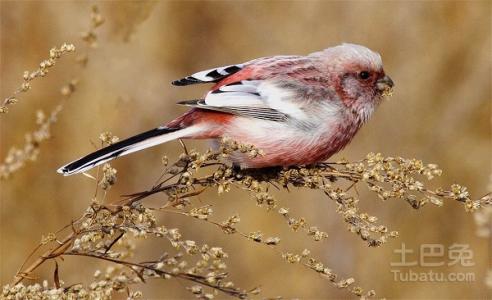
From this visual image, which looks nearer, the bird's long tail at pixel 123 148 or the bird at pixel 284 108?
the bird's long tail at pixel 123 148

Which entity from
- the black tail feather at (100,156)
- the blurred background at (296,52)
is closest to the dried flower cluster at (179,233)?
the black tail feather at (100,156)

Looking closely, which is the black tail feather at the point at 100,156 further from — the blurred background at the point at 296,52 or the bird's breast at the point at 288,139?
the blurred background at the point at 296,52

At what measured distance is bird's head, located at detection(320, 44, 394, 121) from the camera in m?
4.14

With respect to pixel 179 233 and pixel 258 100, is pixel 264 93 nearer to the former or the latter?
pixel 258 100

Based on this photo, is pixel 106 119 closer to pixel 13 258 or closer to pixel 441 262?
pixel 13 258

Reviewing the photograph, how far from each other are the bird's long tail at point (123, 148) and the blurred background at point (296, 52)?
72.8 inches

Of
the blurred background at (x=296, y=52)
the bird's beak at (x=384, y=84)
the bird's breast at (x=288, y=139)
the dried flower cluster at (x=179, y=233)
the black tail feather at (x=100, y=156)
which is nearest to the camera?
the dried flower cluster at (x=179, y=233)

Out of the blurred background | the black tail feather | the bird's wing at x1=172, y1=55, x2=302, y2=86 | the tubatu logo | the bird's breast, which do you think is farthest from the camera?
the tubatu logo

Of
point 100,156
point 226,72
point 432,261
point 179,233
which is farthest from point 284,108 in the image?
point 432,261

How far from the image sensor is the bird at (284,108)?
3.84 metres

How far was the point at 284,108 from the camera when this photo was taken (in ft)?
12.8

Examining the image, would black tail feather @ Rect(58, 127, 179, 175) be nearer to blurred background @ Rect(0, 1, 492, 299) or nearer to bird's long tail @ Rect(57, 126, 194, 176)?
bird's long tail @ Rect(57, 126, 194, 176)

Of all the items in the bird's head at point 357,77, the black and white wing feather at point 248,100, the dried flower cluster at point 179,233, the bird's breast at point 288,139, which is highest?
the bird's head at point 357,77

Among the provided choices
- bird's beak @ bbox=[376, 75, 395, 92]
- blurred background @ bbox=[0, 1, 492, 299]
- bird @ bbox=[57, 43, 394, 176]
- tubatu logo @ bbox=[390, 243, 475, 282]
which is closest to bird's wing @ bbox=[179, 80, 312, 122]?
bird @ bbox=[57, 43, 394, 176]
